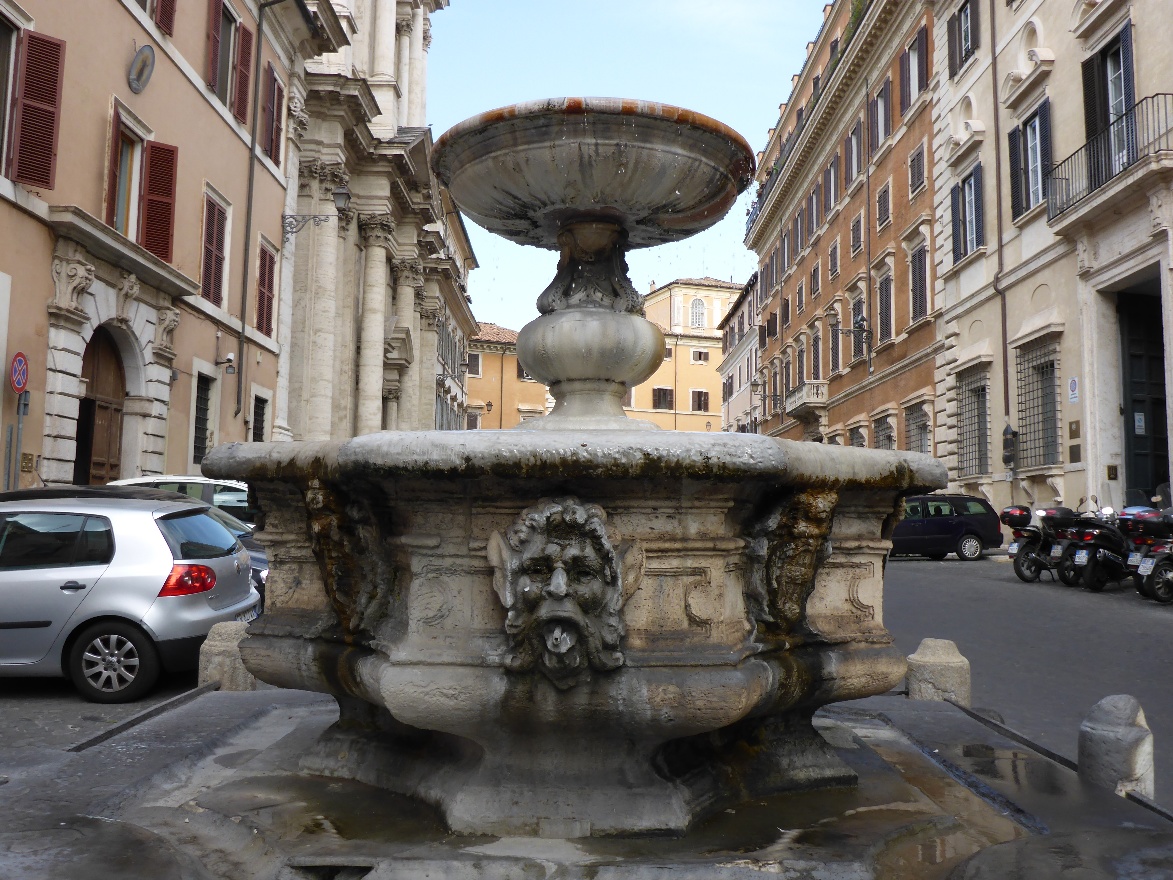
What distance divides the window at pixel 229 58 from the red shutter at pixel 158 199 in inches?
111

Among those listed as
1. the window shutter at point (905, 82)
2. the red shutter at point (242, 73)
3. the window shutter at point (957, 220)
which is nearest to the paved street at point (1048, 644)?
the window shutter at point (957, 220)

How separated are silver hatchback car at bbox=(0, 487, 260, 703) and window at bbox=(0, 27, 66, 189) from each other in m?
7.04

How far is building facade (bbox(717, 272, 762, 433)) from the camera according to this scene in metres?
50.7

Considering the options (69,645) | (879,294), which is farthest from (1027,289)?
(69,645)

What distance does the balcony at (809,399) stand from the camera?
3431cm

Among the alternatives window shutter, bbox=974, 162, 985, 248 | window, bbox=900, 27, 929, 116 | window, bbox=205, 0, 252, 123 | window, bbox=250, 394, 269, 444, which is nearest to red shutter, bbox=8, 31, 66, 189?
window, bbox=205, 0, 252, 123

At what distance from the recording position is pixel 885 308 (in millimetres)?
27859

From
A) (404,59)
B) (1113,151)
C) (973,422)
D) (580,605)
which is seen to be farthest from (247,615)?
(404,59)

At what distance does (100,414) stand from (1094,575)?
1376 cm

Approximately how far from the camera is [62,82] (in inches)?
513

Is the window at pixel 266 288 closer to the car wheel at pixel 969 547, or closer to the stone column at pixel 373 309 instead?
the stone column at pixel 373 309

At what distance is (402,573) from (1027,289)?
58.9 ft

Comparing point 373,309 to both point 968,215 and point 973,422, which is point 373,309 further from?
point 973,422

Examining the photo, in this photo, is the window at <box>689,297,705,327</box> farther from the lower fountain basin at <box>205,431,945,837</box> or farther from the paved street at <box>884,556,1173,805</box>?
→ the lower fountain basin at <box>205,431,945,837</box>
